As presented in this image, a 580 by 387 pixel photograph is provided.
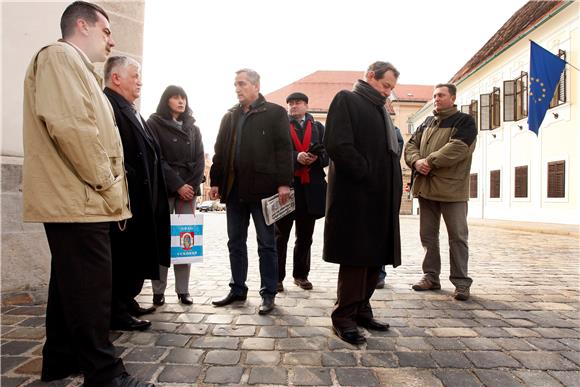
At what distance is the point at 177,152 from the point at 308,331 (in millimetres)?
2115

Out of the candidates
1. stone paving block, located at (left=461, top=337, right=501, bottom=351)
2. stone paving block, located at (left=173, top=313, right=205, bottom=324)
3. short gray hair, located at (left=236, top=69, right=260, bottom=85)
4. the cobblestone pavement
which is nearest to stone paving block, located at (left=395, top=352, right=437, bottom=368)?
the cobblestone pavement

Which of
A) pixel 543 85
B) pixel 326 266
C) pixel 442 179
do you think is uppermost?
pixel 543 85

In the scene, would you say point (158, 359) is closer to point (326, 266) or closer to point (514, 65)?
point (326, 266)

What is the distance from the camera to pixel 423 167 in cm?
464

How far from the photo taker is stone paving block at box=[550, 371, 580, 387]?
92.0 inches

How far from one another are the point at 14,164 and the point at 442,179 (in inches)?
168

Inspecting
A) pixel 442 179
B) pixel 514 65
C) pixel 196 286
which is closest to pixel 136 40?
pixel 196 286

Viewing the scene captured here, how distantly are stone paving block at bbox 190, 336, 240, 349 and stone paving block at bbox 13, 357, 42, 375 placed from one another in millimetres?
893

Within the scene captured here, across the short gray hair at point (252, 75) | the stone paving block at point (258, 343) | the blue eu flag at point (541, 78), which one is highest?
the blue eu flag at point (541, 78)

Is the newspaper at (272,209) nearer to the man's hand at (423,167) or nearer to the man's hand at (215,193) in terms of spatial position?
the man's hand at (215,193)

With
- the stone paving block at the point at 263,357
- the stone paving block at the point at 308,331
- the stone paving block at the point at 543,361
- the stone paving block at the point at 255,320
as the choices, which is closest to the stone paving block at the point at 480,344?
the stone paving block at the point at 543,361

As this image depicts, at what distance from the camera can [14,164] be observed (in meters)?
3.98

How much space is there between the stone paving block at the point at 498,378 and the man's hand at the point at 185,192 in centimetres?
281

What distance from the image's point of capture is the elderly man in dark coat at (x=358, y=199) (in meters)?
3.09
